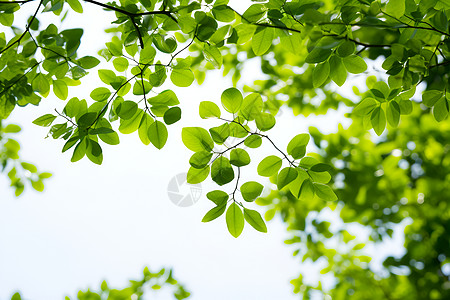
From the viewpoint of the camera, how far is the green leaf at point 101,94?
1.20 m

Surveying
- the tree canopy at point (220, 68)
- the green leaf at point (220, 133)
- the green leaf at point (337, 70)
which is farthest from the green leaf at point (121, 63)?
the green leaf at point (337, 70)

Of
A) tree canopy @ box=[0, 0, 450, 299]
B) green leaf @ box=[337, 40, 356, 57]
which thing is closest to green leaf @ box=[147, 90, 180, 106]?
tree canopy @ box=[0, 0, 450, 299]

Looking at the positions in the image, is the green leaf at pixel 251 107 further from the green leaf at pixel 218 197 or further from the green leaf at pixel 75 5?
the green leaf at pixel 75 5

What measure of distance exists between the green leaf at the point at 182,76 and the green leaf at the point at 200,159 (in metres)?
0.24

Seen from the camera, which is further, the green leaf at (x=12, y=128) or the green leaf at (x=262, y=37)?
the green leaf at (x=12, y=128)

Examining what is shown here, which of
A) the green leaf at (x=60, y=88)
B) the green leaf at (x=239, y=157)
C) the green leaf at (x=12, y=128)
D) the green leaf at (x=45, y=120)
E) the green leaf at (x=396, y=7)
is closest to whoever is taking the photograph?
the green leaf at (x=396, y=7)

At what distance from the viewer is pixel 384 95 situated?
116 cm

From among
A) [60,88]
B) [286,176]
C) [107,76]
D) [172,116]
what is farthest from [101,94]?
[286,176]

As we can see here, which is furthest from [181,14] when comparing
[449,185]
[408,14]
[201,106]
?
[449,185]

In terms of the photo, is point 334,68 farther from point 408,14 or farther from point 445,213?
point 445,213

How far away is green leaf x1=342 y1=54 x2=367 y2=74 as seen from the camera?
1.05 m

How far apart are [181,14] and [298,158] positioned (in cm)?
52

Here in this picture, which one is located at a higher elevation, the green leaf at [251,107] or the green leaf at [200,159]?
the green leaf at [251,107]

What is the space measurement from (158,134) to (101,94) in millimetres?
253
